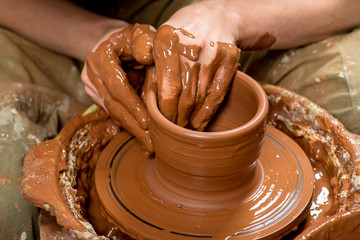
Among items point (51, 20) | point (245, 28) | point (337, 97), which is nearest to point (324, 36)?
point (337, 97)

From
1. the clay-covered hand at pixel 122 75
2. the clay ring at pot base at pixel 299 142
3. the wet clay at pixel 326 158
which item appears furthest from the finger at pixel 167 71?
the wet clay at pixel 326 158

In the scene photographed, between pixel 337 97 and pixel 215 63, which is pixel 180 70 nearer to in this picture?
pixel 215 63

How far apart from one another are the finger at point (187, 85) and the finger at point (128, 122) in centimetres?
19

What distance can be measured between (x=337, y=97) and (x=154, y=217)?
90 cm

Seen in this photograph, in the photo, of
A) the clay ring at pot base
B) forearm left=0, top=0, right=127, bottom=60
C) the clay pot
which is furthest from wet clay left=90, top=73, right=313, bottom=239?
forearm left=0, top=0, right=127, bottom=60

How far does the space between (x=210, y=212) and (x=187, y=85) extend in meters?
0.39

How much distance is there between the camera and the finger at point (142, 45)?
135 cm

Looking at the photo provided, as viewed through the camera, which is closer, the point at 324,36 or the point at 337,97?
the point at 337,97

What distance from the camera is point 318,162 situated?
1.51 metres

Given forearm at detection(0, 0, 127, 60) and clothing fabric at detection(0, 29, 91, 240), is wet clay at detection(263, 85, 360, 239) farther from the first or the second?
clothing fabric at detection(0, 29, 91, 240)

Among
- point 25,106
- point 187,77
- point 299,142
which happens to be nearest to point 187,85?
point 187,77

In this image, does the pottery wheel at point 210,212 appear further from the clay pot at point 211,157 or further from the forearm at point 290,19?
the forearm at point 290,19

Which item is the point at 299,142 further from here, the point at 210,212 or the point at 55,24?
the point at 55,24

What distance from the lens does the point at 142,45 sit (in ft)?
4.47
